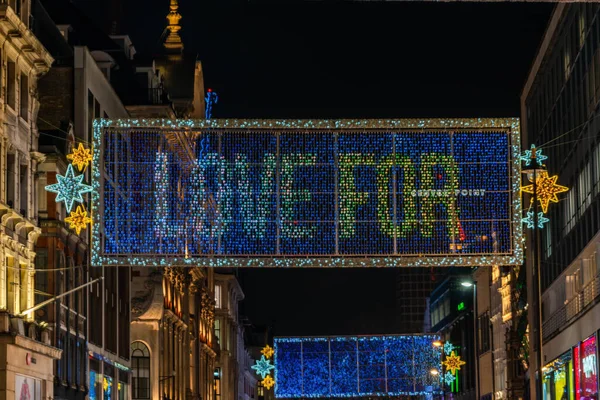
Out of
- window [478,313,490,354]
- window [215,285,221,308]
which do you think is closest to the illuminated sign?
window [478,313,490,354]

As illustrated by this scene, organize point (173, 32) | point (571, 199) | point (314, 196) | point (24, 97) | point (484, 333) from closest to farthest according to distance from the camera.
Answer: point (314, 196) < point (24, 97) < point (571, 199) < point (173, 32) < point (484, 333)

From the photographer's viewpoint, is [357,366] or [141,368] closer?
[141,368]

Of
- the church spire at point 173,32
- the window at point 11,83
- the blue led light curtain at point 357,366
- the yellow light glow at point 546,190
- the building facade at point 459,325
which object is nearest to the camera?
the yellow light glow at point 546,190

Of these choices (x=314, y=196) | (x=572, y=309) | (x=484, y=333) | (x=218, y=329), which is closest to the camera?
(x=314, y=196)

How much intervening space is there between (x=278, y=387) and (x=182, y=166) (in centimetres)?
5752

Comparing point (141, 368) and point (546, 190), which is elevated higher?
point (546, 190)

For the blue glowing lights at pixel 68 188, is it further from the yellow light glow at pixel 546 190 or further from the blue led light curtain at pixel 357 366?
the blue led light curtain at pixel 357 366

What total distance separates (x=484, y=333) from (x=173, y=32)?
42.0m

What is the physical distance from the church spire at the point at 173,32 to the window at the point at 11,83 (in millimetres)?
48581

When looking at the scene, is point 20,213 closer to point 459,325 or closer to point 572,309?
point 572,309

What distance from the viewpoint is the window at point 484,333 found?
118 meters

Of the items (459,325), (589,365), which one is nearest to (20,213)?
(589,365)

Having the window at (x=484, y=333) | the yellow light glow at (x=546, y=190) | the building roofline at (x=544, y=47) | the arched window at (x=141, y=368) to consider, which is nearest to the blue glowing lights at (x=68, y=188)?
the yellow light glow at (x=546, y=190)

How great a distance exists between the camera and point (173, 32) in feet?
307
